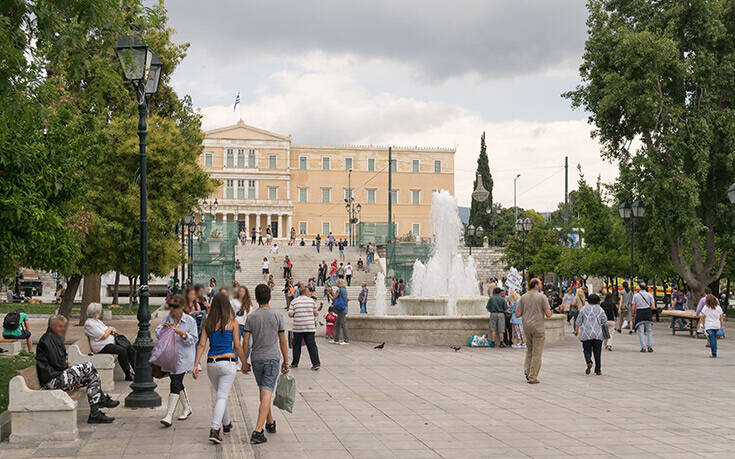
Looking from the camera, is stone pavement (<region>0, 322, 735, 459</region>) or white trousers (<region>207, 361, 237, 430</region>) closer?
stone pavement (<region>0, 322, 735, 459</region>)

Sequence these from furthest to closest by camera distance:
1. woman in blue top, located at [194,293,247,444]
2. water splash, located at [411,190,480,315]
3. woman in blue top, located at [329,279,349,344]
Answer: water splash, located at [411,190,480,315]
woman in blue top, located at [329,279,349,344]
woman in blue top, located at [194,293,247,444]

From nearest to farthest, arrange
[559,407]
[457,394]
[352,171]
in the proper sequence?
[559,407] < [457,394] < [352,171]

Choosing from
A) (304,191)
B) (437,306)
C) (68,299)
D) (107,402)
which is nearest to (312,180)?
(304,191)

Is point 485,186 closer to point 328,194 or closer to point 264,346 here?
point 328,194

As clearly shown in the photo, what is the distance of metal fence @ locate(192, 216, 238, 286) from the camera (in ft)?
124

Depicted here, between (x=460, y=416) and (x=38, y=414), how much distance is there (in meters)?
4.68

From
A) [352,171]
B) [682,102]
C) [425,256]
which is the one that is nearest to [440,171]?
[352,171]

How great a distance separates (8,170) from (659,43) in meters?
21.8

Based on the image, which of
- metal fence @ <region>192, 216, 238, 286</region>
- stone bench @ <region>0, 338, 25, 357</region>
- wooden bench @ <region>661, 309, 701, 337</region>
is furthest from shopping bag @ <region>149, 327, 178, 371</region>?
metal fence @ <region>192, 216, 238, 286</region>

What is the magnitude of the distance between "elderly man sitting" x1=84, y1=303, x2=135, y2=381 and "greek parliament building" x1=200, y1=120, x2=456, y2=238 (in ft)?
257

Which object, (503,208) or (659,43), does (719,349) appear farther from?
(503,208)

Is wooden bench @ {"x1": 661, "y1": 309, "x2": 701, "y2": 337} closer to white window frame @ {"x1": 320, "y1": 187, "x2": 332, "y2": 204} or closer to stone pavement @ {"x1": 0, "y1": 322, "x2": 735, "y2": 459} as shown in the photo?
stone pavement @ {"x1": 0, "y1": 322, "x2": 735, "y2": 459}

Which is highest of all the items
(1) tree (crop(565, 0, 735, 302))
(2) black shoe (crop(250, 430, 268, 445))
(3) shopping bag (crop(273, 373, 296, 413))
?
(1) tree (crop(565, 0, 735, 302))

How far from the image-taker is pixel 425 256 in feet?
130
